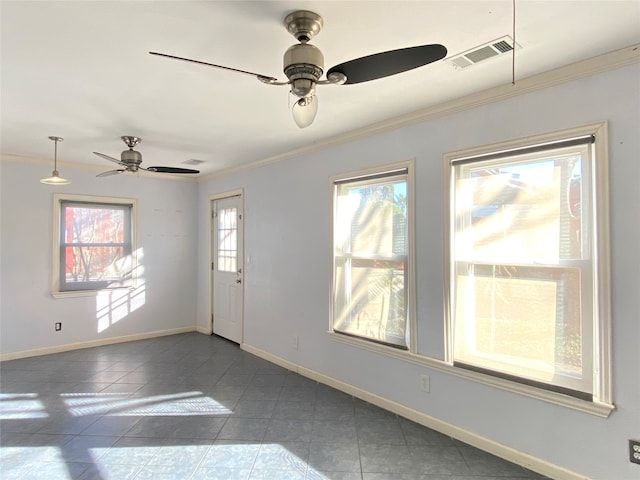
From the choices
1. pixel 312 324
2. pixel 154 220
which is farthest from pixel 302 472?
pixel 154 220

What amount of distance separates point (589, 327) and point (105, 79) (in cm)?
323

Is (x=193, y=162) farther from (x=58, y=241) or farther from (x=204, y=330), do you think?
(x=204, y=330)

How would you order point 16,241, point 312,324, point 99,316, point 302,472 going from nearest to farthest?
point 302,472 < point 312,324 < point 16,241 < point 99,316

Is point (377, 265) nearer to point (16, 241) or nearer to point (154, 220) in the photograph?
point (154, 220)

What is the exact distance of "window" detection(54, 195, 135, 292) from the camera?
4.62 m

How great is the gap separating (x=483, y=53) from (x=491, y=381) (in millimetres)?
2017

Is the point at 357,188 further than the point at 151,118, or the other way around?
the point at 357,188

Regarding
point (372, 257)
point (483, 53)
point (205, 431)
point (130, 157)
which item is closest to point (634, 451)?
point (372, 257)

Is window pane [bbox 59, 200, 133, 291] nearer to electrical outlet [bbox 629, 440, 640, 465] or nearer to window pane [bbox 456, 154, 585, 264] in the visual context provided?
window pane [bbox 456, 154, 585, 264]

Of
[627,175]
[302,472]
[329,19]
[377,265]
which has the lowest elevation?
[302,472]

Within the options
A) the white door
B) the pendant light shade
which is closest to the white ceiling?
the pendant light shade

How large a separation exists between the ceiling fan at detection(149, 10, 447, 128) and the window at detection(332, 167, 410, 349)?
147 centimetres

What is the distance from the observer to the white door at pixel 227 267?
16.2 feet

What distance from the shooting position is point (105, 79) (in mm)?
2193
